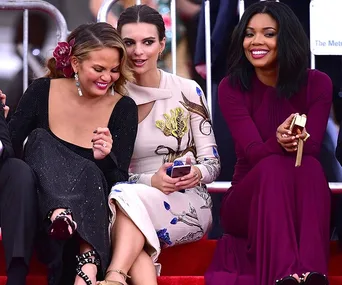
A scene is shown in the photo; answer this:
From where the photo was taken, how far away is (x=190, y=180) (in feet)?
12.9

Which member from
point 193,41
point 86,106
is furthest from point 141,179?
point 193,41

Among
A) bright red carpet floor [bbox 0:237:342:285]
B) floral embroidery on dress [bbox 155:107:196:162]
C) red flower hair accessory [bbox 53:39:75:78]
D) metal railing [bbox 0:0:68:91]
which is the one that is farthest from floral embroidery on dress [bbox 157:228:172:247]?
metal railing [bbox 0:0:68:91]

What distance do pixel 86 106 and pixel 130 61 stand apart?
0.99 feet

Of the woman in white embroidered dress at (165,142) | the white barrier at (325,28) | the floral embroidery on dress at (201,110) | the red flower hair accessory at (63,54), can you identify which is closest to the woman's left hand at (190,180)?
the woman in white embroidered dress at (165,142)

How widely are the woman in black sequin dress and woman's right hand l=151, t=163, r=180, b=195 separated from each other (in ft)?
0.42

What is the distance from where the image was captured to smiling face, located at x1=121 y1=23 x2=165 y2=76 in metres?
4.16

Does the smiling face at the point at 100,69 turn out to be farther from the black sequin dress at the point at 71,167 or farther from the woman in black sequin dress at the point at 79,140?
the black sequin dress at the point at 71,167

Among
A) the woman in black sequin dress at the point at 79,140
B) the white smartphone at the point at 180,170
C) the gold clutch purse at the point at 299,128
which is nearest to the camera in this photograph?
the woman in black sequin dress at the point at 79,140

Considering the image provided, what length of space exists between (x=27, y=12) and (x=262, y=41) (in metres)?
1.38

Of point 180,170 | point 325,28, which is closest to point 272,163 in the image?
point 180,170

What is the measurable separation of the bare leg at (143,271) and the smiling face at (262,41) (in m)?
0.95

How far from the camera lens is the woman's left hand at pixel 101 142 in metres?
3.73

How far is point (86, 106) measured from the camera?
13.2 ft

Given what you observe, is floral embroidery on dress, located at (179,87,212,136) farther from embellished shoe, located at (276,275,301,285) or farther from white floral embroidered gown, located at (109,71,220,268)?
embellished shoe, located at (276,275,301,285)
